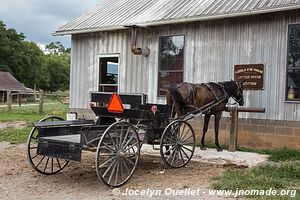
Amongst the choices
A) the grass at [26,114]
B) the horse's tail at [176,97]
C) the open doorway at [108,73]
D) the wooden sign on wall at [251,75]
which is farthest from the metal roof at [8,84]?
the horse's tail at [176,97]

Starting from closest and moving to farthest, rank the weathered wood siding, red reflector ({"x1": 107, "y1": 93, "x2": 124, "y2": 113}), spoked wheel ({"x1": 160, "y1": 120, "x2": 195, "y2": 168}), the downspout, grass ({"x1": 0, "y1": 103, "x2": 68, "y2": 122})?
red reflector ({"x1": 107, "y1": 93, "x2": 124, "y2": 113}) → spoked wheel ({"x1": 160, "y1": 120, "x2": 195, "y2": 168}) → the weathered wood siding → the downspout → grass ({"x1": 0, "y1": 103, "x2": 68, "y2": 122})

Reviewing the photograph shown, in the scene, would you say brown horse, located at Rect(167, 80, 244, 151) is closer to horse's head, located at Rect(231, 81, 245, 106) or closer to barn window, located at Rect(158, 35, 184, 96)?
horse's head, located at Rect(231, 81, 245, 106)

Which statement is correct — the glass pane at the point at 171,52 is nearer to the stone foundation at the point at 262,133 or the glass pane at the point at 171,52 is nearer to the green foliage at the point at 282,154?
the stone foundation at the point at 262,133

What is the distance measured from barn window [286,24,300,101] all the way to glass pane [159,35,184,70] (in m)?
3.17

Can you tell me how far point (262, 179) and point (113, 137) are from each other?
2.61 m

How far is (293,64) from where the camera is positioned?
33.2 ft

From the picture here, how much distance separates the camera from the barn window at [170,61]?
Answer: 12.2m

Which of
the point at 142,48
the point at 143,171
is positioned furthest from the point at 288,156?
the point at 142,48

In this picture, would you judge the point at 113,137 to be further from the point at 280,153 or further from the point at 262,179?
the point at 280,153

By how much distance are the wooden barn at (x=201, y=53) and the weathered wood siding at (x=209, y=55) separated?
2 cm

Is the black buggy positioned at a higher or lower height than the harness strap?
lower

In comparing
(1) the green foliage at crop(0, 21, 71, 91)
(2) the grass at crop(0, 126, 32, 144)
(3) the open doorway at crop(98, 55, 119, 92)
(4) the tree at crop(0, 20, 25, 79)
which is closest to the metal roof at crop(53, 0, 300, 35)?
(3) the open doorway at crop(98, 55, 119, 92)

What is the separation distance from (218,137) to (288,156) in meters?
2.33

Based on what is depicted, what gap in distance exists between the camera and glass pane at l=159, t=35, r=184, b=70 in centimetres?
1218
